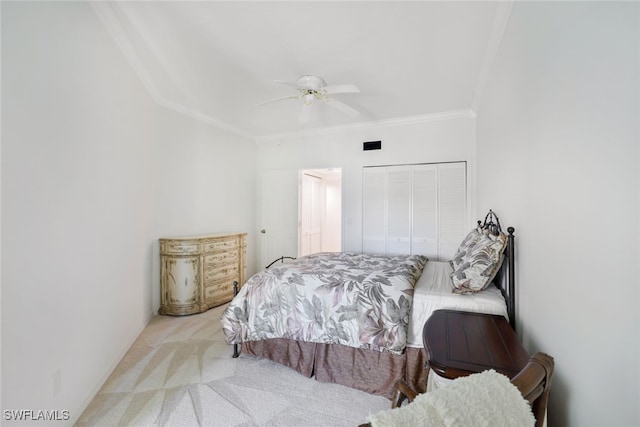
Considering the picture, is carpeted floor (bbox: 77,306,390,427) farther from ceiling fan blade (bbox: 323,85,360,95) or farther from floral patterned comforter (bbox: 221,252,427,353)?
ceiling fan blade (bbox: 323,85,360,95)

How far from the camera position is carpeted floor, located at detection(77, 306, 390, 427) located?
1.69 m

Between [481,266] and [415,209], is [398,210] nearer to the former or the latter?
[415,209]

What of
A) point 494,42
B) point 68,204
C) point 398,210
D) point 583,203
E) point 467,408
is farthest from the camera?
point 398,210

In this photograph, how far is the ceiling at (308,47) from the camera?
6.18ft

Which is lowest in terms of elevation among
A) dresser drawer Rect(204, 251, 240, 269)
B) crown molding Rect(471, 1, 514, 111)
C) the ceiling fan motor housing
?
dresser drawer Rect(204, 251, 240, 269)

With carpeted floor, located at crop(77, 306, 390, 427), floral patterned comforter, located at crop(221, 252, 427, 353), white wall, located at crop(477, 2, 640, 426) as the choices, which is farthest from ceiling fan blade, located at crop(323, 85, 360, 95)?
carpeted floor, located at crop(77, 306, 390, 427)

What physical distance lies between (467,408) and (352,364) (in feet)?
5.35

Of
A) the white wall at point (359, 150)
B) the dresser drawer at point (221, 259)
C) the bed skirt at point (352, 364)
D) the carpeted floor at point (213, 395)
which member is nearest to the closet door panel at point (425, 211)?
the white wall at point (359, 150)

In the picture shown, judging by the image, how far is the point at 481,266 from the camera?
1848 millimetres

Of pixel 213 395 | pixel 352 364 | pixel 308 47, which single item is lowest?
pixel 213 395

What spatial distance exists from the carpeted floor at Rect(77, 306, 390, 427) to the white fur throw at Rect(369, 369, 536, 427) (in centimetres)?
137

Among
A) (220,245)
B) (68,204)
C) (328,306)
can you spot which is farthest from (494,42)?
(220,245)

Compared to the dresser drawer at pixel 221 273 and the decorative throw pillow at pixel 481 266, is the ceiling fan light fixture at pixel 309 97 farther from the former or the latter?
the dresser drawer at pixel 221 273

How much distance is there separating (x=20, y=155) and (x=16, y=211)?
0.27m
